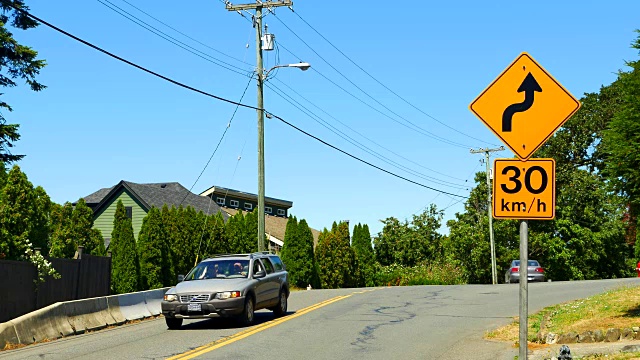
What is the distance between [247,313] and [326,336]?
274 cm

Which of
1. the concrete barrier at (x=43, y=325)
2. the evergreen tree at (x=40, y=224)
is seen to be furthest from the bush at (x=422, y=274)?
the concrete barrier at (x=43, y=325)

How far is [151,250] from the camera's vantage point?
35.7 metres

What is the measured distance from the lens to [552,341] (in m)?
14.7

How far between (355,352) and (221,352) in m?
2.29

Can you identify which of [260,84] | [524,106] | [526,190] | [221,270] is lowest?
[221,270]

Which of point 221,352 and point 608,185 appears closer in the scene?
point 221,352

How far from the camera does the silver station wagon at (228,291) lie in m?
18.0

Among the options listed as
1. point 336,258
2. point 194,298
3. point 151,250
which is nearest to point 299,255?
point 336,258

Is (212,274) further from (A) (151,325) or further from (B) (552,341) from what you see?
(B) (552,341)

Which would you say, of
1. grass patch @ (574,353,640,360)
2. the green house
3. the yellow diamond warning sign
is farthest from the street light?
the yellow diamond warning sign

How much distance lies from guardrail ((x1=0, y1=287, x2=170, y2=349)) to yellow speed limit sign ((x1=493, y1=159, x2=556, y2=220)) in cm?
1117

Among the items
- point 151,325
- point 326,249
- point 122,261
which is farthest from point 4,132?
point 326,249

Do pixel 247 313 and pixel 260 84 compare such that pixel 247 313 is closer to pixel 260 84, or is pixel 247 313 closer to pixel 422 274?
pixel 260 84

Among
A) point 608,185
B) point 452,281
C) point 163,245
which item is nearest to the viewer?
point 608,185
